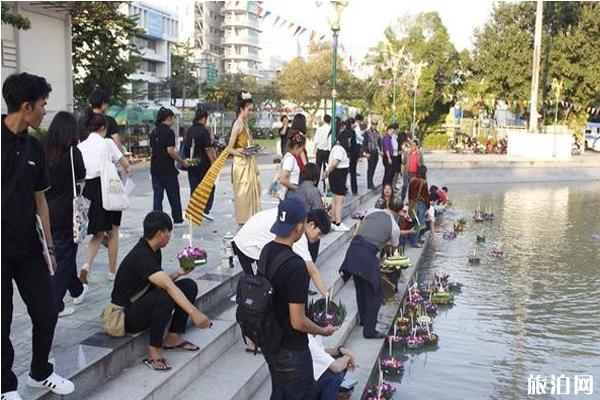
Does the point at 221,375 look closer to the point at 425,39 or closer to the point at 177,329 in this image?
the point at 177,329

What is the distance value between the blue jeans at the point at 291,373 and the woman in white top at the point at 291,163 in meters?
3.43

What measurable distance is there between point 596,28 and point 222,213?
27886 millimetres

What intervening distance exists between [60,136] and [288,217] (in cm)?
208

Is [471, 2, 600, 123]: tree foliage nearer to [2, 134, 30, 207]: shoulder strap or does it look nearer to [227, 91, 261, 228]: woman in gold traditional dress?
[227, 91, 261, 228]: woman in gold traditional dress

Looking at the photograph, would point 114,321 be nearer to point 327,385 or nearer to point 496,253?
point 327,385

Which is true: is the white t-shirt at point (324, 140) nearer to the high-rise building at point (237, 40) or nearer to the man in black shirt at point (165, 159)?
the man in black shirt at point (165, 159)

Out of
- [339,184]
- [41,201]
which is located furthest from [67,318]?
[339,184]

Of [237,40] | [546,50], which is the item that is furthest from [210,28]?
[546,50]

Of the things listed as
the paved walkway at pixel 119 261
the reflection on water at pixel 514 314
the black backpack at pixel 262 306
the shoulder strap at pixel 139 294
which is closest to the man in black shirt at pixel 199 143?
the paved walkway at pixel 119 261

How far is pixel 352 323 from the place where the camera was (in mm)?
6254

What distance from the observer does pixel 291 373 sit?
3.51 metres

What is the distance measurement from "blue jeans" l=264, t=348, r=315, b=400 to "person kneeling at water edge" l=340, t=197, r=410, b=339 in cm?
254

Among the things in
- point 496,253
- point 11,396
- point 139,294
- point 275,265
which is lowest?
point 496,253

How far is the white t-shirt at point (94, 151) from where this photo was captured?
221 inches
